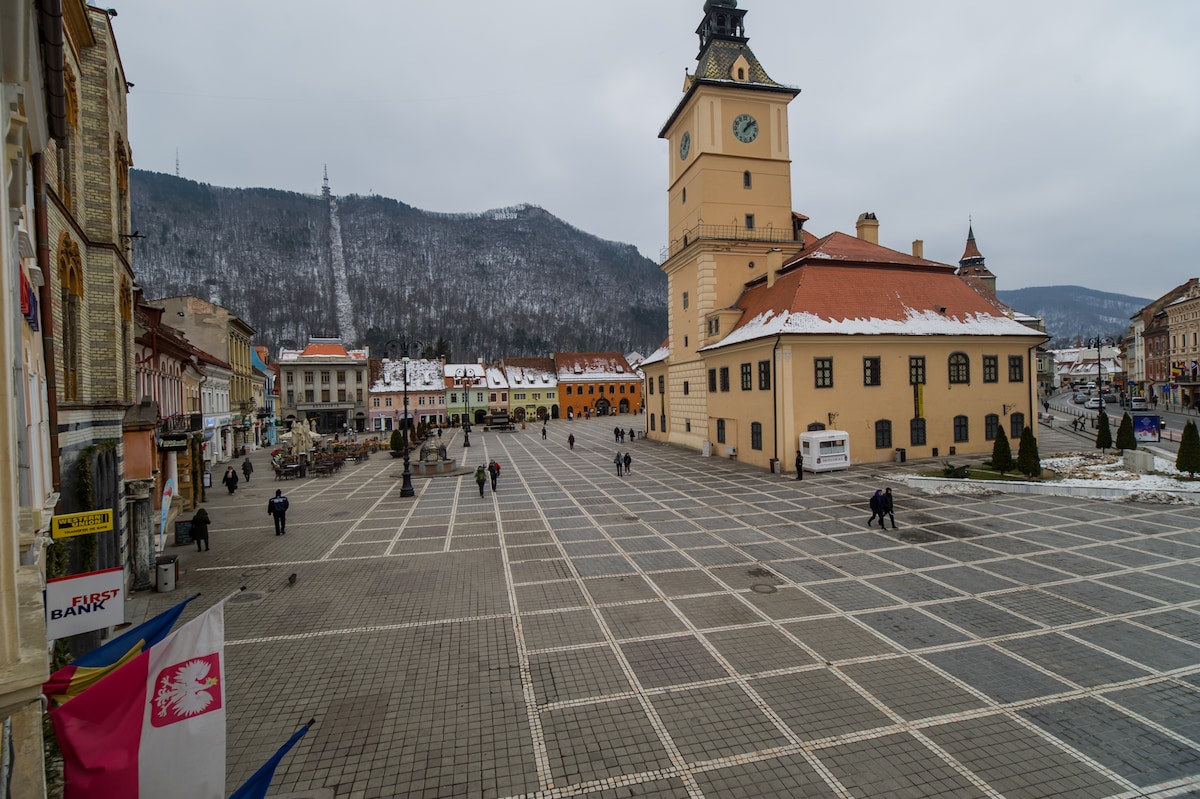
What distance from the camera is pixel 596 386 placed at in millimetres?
87312

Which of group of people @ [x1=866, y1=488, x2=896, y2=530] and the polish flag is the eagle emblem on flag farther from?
group of people @ [x1=866, y1=488, x2=896, y2=530]

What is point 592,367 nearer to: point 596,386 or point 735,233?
point 596,386

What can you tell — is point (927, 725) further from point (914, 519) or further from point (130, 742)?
point (914, 519)

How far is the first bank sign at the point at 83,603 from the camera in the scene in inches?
264

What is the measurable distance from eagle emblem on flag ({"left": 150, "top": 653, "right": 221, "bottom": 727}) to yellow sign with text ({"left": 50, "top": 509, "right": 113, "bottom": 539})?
4.98m

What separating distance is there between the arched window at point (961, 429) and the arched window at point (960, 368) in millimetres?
2134

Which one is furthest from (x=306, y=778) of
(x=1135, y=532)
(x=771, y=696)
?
(x=1135, y=532)

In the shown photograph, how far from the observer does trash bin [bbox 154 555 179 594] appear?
1353 centimetres

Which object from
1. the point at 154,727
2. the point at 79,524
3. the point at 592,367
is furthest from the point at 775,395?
the point at 592,367

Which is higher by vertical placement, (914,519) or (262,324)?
(262,324)

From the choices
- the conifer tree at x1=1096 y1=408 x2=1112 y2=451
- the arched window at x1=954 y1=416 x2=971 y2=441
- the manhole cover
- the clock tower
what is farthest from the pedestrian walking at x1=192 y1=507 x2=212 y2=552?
the conifer tree at x1=1096 y1=408 x2=1112 y2=451

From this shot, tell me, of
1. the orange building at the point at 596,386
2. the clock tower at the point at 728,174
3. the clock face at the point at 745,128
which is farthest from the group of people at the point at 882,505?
the orange building at the point at 596,386

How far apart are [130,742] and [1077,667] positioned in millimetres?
11937

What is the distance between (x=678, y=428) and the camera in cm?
4300
